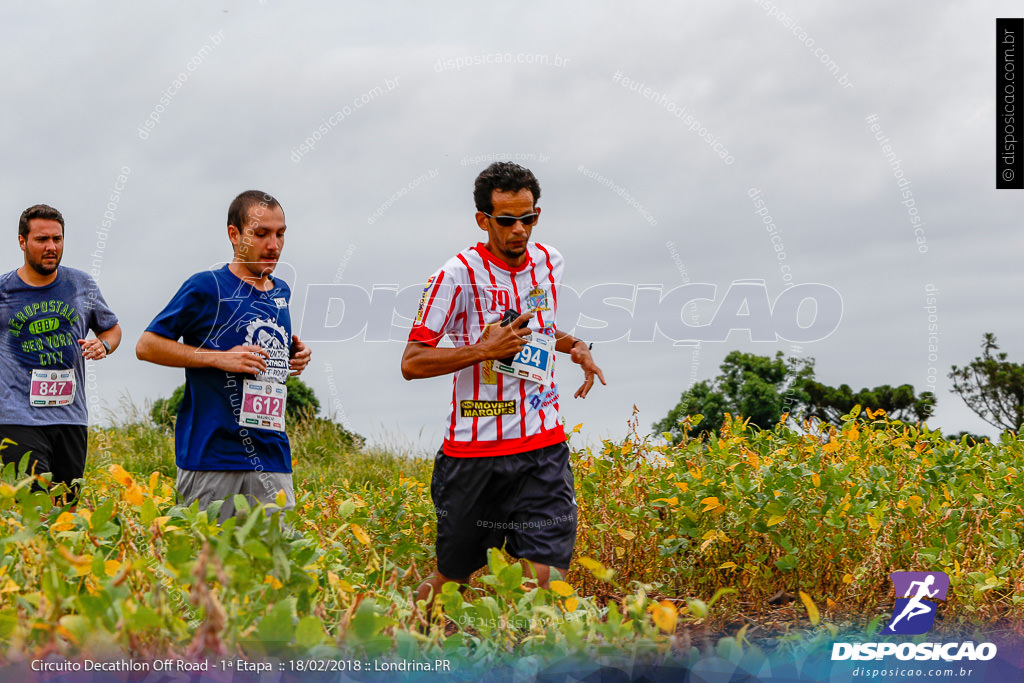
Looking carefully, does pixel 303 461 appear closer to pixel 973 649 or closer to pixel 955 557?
pixel 955 557

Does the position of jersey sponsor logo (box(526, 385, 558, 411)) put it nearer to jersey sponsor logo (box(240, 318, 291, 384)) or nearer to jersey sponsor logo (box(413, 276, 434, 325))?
jersey sponsor logo (box(413, 276, 434, 325))

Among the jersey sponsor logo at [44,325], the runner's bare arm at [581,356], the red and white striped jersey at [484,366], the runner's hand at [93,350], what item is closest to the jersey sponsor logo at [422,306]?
the red and white striped jersey at [484,366]

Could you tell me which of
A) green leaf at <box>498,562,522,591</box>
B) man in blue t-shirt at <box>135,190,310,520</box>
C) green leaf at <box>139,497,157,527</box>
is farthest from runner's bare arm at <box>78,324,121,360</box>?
green leaf at <box>498,562,522,591</box>

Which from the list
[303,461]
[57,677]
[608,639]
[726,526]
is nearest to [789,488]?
[726,526]

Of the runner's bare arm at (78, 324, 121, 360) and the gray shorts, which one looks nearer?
the gray shorts

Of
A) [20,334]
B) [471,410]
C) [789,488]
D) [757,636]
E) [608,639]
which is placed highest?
[20,334]

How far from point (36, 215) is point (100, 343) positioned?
3.41 feet

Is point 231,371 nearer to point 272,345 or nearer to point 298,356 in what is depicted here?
point 272,345

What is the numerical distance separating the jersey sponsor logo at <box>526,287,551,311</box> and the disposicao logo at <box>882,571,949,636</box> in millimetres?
1970

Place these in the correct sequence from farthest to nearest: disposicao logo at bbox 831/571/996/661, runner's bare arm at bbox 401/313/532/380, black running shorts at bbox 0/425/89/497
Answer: black running shorts at bbox 0/425/89/497 → runner's bare arm at bbox 401/313/532/380 → disposicao logo at bbox 831/571/996/661

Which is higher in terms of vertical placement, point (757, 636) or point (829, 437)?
point (829, 437)

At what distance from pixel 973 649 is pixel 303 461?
9.61 m

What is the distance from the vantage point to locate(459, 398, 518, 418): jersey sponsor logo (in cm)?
453

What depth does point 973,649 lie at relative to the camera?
3.31 metres
